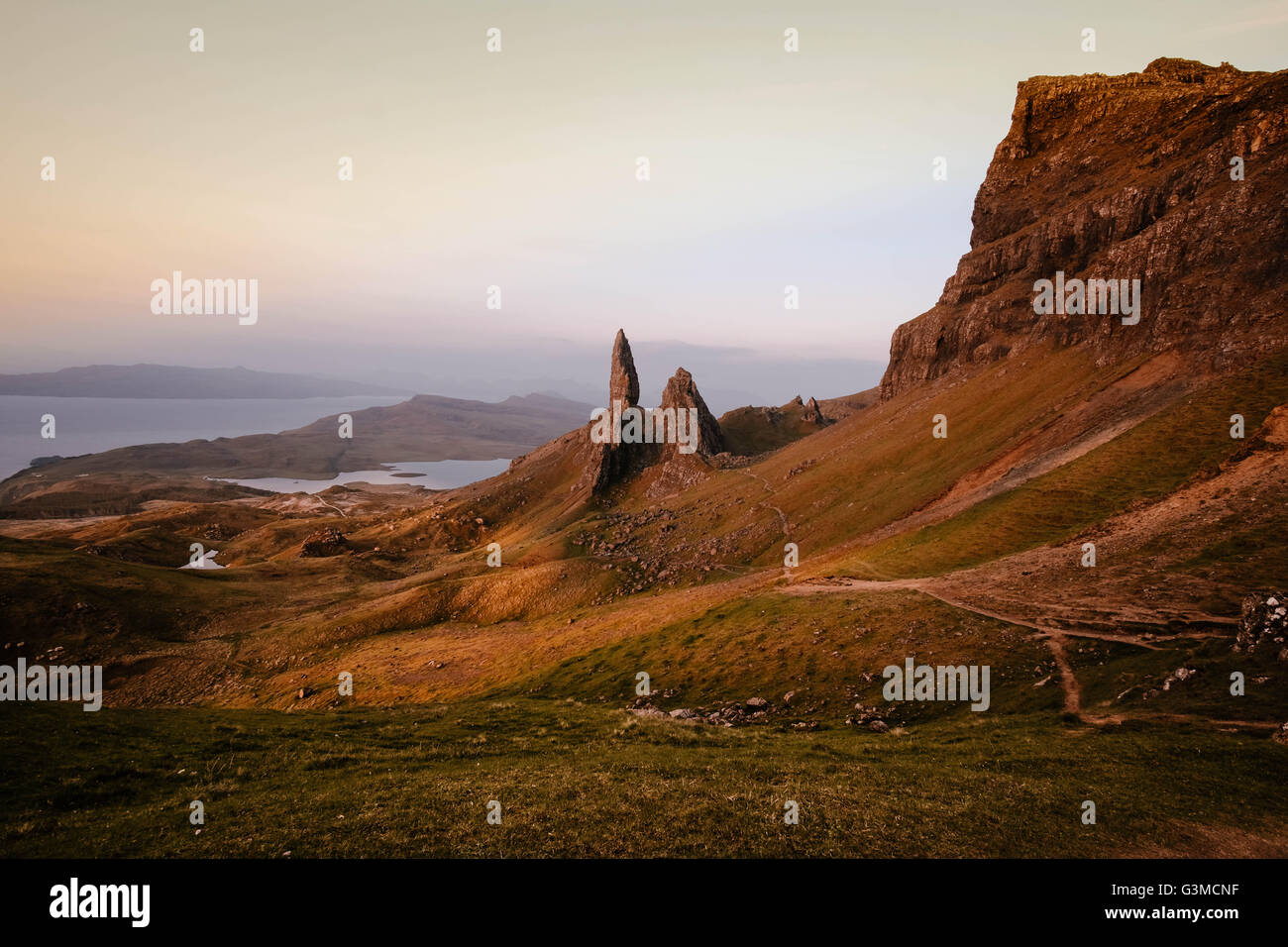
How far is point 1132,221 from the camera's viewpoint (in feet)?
316

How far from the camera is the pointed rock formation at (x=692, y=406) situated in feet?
550

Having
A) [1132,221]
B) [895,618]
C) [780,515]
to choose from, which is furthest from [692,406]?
[895,618]

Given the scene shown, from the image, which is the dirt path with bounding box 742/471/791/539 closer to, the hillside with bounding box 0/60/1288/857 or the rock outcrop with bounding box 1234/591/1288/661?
the hillside with bounding box 0/60/1288/857

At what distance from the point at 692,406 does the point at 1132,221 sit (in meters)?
105

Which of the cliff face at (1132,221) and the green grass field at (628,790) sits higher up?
the cliff face at (1132,221)

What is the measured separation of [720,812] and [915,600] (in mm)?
35024

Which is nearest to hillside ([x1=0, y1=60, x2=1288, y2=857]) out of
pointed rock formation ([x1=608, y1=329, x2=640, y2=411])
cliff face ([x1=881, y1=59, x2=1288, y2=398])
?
cliff face ([x1=881, y1=59, x2=1288, y2=398])

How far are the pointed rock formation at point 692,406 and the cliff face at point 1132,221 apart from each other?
169 ft

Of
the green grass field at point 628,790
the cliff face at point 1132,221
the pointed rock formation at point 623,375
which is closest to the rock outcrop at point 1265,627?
the green grass field at point 628,790

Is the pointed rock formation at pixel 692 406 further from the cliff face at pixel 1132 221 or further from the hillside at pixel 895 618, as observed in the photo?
the cliff face at pixel 1132 221

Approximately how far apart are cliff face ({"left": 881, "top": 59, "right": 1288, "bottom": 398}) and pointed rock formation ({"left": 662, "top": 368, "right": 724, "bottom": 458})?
169 ft

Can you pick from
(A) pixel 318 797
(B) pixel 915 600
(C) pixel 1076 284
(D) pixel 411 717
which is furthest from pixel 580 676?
(C) pixel 1076 284

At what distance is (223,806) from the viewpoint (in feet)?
66.9
